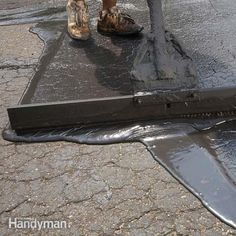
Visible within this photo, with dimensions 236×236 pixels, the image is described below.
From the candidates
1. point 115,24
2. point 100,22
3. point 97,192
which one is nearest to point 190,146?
point 97,192

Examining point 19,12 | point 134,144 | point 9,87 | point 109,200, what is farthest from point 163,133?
point 19,12

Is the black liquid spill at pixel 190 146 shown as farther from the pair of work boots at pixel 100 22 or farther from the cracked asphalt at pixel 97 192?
the pair of work boots at pixel 100 22

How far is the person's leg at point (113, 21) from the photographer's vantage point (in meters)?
3.52

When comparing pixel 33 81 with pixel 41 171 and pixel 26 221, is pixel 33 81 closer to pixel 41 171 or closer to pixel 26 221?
pixel 41 171

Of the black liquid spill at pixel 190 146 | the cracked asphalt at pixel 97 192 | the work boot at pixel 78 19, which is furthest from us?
the work boot at pixel 78 19

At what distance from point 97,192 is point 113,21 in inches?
77.0

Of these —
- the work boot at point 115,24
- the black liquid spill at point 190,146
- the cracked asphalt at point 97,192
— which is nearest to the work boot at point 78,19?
the work boot at point 115,24

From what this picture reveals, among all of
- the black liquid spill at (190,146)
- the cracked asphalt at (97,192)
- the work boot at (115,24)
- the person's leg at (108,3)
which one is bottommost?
the cracked asphalt at (97,192)

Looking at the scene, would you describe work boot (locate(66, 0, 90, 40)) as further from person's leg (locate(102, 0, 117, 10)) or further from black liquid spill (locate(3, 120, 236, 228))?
black liquid spill (locate(3, 120, 236, 228))

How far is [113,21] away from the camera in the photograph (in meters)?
3.57

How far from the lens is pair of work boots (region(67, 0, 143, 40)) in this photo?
3.47 m

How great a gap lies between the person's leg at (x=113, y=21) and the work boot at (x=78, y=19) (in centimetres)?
17

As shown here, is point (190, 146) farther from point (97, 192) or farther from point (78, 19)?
point (78, 19)

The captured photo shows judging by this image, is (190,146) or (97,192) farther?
(190,146)
